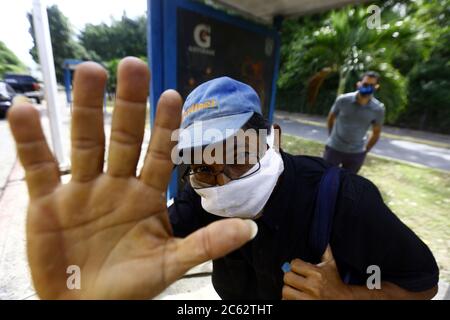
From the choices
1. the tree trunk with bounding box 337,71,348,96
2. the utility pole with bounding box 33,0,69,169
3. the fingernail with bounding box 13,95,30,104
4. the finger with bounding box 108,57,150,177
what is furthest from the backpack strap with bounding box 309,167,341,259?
the tree trunk with bounding box 337,71,348,96

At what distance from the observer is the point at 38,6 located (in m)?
3.50

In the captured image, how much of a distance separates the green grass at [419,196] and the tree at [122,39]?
78.2ft

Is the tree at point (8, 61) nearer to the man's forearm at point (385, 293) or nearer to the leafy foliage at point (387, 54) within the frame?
the man's forearm at point (385, 293)

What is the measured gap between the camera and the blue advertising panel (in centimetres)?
255

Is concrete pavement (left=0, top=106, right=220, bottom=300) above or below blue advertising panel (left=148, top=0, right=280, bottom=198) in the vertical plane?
below

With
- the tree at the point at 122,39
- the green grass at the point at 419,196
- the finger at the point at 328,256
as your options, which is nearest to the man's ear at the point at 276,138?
the finger at the point at 328,256

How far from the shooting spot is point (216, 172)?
47.6 inches

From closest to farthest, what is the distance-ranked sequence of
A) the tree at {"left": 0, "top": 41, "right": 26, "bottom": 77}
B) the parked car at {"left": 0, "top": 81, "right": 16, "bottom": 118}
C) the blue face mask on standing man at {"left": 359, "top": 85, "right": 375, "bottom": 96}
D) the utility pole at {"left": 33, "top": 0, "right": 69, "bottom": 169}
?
the tree at {"left": 0, "top": 41, "right": 26, "bottom": 77}, the blue face mask on standing man at {"left": 359, "top": 85, "right": 375, "bottom": 96}, the utility pole at {"left": 33, "top": 0, "right": 69, "bottom": 169}, the parked car at {"left": 0, "top": 81, "right": 16, "bottom": 118}

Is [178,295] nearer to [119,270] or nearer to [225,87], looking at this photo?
[119,270]

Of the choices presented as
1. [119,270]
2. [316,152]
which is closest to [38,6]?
[119,270]

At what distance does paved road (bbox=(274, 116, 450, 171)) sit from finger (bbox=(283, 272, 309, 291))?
24.1 feet

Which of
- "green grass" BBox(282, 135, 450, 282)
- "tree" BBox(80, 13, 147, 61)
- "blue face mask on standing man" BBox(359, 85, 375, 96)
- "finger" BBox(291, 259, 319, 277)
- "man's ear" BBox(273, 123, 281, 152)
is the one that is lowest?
"green grass" BBox(282, 135, 450, 282)

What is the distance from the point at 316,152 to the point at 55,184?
22.8 ft

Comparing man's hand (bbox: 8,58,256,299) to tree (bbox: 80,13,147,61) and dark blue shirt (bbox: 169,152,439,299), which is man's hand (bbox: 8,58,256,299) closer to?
dark blue shirt (bbox: 169,152,439,299)
